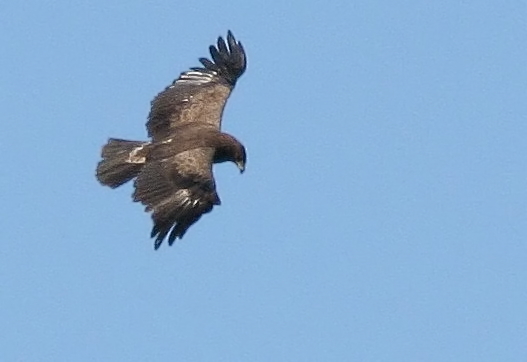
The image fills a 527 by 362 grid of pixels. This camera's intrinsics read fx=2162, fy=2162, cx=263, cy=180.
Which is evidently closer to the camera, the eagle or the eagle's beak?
the eagle

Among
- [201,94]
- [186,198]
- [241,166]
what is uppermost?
[201,94]

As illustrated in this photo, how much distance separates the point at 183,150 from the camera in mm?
23766

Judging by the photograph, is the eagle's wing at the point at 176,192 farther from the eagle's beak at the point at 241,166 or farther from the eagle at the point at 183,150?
the eagle's beak at the point at 241,166

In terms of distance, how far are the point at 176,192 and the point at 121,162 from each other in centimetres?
124

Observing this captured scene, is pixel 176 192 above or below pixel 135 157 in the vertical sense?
below

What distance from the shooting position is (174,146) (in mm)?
23938

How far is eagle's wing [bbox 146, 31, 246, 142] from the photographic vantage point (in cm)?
2508

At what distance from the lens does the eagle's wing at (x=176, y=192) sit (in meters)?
22.7

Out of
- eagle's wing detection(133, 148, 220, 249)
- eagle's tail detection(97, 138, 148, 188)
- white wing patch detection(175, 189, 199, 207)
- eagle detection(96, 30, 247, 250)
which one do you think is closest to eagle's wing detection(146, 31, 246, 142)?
eagle detection(96, 30, 247, 250)

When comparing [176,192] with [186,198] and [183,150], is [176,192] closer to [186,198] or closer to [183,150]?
[186,198]

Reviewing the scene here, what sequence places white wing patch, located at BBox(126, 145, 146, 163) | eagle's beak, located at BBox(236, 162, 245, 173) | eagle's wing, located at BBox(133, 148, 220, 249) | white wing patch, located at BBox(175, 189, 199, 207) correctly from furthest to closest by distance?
eagle's beak, located at BBox(236, 162, 245, 173)
white wing patch, located at BBox(126, 145, 146, 163)
white wing patch, located at BBox(175, 189, 199, 207)
eagle's wing, located at BBox(133, 148, 220, 249)

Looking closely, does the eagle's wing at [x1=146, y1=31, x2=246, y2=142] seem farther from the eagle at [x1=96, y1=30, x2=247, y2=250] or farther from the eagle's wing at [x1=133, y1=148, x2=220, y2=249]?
the eagle's wing at [x1=133, y1=148, x2=220, y2=249]

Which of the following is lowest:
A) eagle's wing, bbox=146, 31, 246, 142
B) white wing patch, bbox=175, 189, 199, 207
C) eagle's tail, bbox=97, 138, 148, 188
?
white wing patch, bbox=175, 189, 199, 207

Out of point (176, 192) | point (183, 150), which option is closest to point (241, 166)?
point (183, 150)
